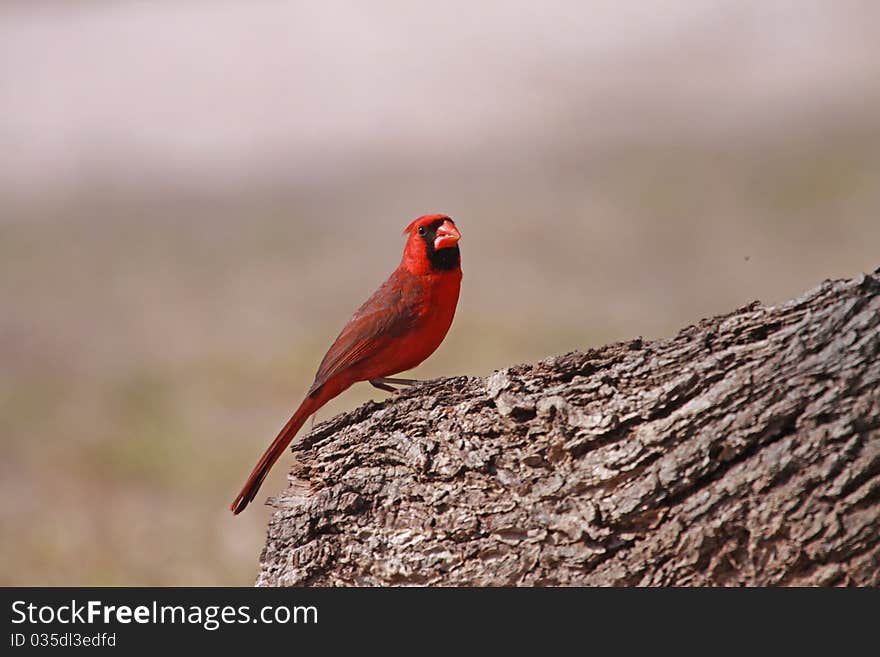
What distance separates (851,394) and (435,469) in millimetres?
1206

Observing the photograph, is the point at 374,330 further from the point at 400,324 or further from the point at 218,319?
the point at 218,319

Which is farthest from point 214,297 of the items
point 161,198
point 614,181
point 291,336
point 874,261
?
point 874,261

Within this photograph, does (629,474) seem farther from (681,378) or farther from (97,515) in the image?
(97,515)

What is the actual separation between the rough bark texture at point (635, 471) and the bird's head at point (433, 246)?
2.48ft

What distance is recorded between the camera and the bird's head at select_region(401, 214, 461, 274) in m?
4.09

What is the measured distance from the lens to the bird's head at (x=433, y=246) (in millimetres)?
4086

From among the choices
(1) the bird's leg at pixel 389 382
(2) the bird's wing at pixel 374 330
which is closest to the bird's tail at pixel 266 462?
(2) the bird's wing at pixel 374 330

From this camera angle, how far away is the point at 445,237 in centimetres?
407

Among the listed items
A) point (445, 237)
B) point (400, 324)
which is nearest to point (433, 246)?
point (445, 237)

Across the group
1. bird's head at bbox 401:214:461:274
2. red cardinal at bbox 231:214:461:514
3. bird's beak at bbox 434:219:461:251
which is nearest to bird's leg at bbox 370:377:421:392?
red cardinal at bbox 231:214:461:514

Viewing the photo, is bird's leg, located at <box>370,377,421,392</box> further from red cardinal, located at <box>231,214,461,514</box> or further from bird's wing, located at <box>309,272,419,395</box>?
bird's wing, located at <box>309,272,419,395</box>

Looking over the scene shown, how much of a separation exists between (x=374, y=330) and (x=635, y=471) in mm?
1328

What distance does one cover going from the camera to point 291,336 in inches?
374

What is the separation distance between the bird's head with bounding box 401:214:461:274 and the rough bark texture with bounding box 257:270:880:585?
29.8 inches
